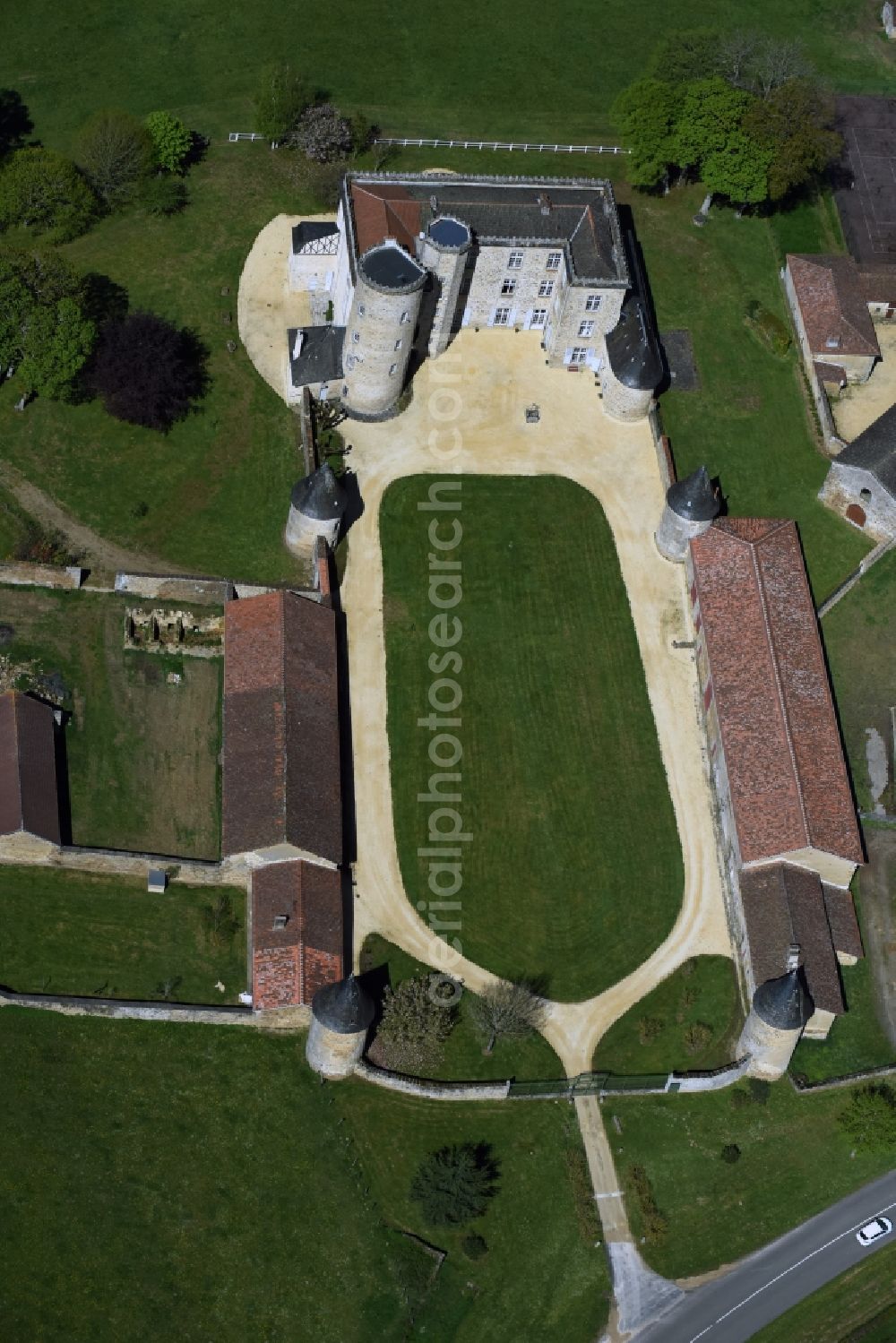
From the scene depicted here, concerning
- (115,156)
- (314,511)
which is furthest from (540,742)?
(115,156)

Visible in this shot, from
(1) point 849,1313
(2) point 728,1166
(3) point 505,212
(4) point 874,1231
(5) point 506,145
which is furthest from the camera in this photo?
(5) point 506,145

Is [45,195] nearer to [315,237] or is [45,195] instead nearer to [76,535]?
[315,237]

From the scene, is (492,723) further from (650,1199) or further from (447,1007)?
(650,1199)

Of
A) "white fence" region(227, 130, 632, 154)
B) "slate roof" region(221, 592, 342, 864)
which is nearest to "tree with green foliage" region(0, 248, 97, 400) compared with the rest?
"slate roof" region(221, 592, 342, 864)

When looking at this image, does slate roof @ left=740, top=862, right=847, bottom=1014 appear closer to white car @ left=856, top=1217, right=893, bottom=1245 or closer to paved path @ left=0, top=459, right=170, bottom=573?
white car @ left=856, top=1217, right=893, bottom=1245

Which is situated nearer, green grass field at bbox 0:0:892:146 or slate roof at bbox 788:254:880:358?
slate roof at bbox 788:254:880:358

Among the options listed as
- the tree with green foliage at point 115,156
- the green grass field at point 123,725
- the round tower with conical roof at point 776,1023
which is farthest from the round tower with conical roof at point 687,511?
the tree with green foliage at point 115,156

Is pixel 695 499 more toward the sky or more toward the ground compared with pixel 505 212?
more toward the ground
